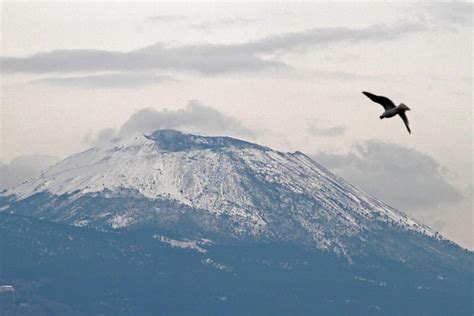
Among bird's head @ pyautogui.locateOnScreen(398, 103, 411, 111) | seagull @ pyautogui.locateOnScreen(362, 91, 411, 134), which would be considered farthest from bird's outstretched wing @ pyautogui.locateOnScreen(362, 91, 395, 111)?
bird's head @ pyautogui.locateOnScreen(398, 103, 411, 111)

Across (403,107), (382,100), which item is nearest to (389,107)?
(382,100)

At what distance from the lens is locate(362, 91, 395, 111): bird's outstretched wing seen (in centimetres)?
4666

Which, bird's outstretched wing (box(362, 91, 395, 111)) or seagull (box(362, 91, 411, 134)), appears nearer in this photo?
bird's outstretched wing (box(362, 91, 395, 111))

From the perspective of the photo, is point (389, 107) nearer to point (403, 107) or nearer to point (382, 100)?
point (382, 100)

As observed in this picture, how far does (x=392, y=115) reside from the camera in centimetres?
4828

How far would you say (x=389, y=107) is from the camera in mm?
48375

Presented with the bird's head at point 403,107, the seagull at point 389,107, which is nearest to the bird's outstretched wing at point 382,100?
the seagull at point 389,107

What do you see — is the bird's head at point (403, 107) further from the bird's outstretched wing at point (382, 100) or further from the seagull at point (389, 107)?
the bird's outstretched wing at point (382, 100)

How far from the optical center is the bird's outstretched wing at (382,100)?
A: 46.7 meters

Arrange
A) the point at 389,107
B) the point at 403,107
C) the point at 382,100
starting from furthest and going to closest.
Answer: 1. the point at 389,107
2. the point at 382,100
3. the point at 403,107

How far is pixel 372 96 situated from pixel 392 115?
1.90 m

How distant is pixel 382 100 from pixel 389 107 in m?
1.00

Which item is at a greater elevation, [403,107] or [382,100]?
[382,100]

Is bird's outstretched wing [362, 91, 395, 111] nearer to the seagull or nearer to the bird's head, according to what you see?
the seagull
